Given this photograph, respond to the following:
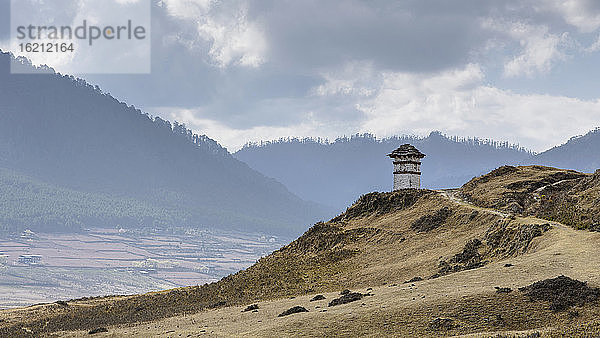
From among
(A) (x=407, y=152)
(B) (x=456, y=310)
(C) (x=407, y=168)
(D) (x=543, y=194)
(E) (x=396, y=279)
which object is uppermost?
(A) (x=407, y=152)

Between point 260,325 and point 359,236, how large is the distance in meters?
27.0

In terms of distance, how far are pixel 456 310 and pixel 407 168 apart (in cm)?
4381

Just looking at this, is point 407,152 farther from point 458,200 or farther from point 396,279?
point 396,279

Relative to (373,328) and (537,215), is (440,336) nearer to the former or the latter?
(373,328)

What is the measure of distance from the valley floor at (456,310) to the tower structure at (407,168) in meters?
31.1

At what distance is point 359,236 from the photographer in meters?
57.5

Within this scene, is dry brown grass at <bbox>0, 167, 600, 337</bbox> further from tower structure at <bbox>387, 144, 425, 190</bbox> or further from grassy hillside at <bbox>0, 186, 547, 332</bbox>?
tower structure at <bbox>387, 144, 425, 190</bbox>

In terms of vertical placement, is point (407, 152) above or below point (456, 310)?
above

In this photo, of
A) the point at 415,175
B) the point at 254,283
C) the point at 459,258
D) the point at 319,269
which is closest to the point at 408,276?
the point at 459,258

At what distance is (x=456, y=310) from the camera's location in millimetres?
26062

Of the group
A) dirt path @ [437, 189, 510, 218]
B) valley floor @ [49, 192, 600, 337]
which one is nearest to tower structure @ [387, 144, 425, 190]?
dirt path @ [437, 189, 510, 218]

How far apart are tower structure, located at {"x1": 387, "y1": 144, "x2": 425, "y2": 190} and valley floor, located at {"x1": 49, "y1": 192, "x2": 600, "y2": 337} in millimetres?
31127

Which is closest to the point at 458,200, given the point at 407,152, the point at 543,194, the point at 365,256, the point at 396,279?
the point at 543,194

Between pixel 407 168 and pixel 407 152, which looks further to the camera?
pixel 407 168
